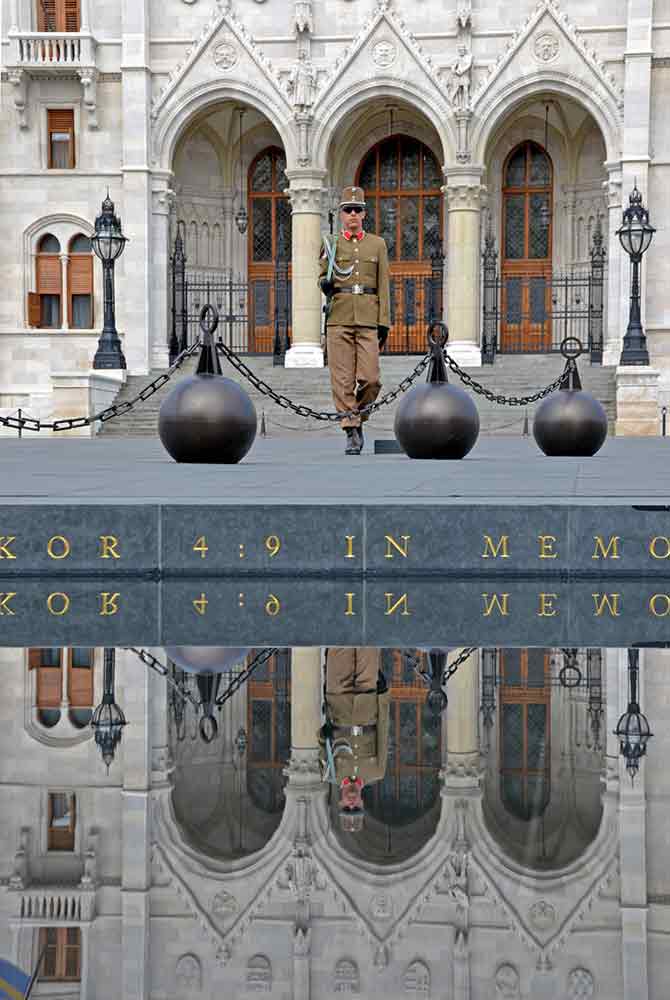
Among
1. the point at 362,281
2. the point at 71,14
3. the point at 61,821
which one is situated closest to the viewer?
the point at 61,821

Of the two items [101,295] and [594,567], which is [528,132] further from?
[594,567]

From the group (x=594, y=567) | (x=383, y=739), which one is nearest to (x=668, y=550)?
(x=594, y=567)

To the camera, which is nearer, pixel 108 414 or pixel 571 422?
pixel 571 422

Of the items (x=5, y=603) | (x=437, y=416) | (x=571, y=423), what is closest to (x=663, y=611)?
(x=5, y=603)

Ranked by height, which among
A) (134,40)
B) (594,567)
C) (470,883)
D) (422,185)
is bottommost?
(470,883)

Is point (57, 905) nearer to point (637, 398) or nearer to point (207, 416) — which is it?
point (207, 416)

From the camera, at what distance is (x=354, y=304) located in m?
13.4

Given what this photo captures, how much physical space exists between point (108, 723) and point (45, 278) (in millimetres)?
33330

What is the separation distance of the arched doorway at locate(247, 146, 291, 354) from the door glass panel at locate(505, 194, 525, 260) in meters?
5.42

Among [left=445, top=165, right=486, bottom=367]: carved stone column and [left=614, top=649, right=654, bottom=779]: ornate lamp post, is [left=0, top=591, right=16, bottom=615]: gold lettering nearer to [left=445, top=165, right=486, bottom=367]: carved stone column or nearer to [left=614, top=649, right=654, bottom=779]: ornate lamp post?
[left=614, top=649, right=654, bottom=779]: ornate lamp post

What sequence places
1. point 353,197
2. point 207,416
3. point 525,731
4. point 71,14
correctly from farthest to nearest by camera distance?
point 71,14
point 353,197
point 207,416
point 525,731

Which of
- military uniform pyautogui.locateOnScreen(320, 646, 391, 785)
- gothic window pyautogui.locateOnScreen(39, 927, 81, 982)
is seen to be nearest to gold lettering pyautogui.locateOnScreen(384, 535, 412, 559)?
military uniform pyautogui.locateOnScreen(320, 646, 391, 785)

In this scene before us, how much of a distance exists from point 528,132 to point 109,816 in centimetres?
3536

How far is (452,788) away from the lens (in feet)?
9.20
